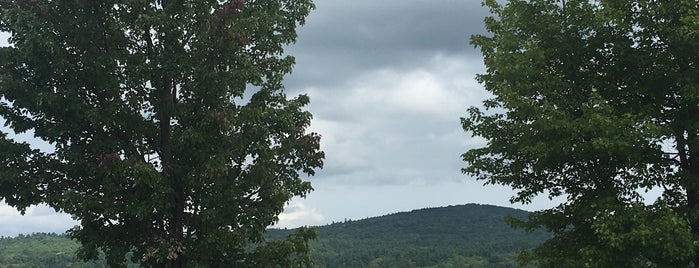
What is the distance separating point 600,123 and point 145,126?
1227 centimetres

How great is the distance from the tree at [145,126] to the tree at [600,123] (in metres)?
6.67

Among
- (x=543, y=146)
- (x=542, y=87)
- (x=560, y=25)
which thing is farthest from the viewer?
(x=560, y=25)

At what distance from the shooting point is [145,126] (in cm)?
1802

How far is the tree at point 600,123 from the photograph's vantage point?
14.5 m

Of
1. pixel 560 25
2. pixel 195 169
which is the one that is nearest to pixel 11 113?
pixel 195 169

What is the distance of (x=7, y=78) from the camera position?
659 inches

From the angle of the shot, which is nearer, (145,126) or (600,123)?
(600,123)

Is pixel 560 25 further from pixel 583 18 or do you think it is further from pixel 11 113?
pixel 11 113

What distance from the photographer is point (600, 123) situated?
1437 centimetres

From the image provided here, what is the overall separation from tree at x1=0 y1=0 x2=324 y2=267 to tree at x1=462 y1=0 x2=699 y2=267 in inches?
262

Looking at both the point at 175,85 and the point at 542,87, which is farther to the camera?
the point at 175,85

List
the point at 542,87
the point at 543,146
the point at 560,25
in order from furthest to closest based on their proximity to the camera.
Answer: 1. the point at 560,25
2. the point at 542,87
3. the point at 543,146

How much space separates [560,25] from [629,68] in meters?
2.27

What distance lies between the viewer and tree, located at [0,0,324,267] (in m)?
16.6
